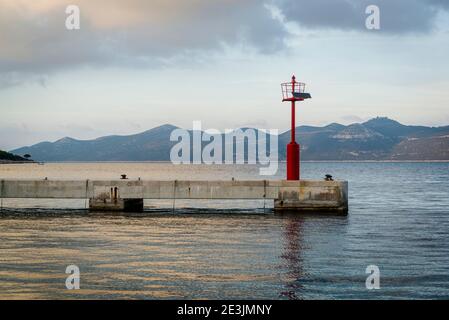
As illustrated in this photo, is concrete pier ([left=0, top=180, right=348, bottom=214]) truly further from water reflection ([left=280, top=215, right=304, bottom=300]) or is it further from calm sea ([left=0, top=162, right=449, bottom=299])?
water reflection ([left=280, top=215, right=304, bottom=300])

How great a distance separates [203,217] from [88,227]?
770 centimetres

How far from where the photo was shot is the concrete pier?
32969 millimetres

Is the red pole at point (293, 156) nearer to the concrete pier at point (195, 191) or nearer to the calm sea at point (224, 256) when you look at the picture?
the concrete pier at point (195, 191)

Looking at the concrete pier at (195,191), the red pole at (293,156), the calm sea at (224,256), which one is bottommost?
the calm sea at (224,256)

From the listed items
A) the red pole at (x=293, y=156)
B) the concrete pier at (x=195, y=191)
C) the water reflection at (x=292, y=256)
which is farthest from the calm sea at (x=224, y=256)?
the red pole at (x=293, y=156)

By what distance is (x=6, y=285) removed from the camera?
14.3m

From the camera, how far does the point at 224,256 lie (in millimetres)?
18781

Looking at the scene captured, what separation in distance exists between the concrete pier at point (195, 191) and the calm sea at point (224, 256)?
171 centimetres

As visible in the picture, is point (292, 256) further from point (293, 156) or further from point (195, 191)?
point (195, 191)

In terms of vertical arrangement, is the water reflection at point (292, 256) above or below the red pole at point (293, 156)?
below

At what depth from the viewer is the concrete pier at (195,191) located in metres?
33.0

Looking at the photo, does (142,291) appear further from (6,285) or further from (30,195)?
(30,195)

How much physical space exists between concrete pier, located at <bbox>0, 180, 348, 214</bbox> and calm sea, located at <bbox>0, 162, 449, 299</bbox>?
5.61ft
